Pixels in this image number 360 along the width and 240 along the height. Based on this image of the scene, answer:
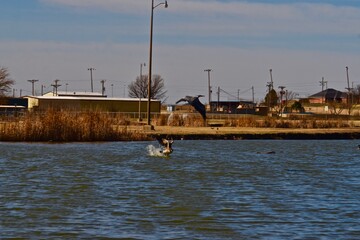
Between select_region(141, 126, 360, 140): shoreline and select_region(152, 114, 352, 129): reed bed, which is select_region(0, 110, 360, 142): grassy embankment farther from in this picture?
select_region(152, 114, 352, 129): reed bed

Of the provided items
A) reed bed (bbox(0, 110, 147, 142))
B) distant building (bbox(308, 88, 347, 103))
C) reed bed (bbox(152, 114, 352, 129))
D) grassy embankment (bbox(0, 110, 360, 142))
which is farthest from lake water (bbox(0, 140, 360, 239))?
distant building (bbox(308, 88, 347, 103))

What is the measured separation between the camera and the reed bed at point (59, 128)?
144ft

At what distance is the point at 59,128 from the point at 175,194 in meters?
21.2

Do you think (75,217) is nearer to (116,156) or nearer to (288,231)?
(288,231)

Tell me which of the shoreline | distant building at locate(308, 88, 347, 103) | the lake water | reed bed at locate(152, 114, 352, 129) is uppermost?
distant building at locate(308, 88, 347, 103)

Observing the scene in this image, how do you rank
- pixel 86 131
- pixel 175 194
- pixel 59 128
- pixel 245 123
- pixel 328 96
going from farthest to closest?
1. pixel 328 96
2. pixel 245 123
3. pixel 86 131
4. pixel 59 128
5. pixel 175 194

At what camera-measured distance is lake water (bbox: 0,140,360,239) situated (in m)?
17.8

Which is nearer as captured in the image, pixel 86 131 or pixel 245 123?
pixel 86 131

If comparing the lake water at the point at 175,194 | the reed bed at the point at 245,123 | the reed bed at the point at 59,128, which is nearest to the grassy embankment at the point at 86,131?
the reed bed at the point at 59,128

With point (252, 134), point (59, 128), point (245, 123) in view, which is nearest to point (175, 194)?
point (59, 128)

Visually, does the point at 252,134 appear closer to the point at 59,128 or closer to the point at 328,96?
the point at 59,128

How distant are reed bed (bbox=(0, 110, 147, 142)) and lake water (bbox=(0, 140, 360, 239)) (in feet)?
8.40

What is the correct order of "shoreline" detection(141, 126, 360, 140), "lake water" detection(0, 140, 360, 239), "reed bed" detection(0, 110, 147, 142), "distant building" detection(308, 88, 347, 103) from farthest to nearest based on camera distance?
"distant building" detection(308, 88, 347, 103) → "shoreline" detection(141, 126, 360, 140) → "reed bed" detection(0, 110, 147, 142) → "lake water" detection(0, 140, 360, 239)

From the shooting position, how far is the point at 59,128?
1738 inches
